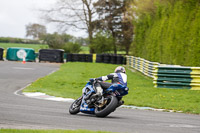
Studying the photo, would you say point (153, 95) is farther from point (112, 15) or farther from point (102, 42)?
point (112, 15)

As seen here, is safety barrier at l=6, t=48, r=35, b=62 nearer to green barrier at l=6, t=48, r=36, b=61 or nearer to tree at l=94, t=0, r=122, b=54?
green barrier at l=6, t=48, r=36, b=61

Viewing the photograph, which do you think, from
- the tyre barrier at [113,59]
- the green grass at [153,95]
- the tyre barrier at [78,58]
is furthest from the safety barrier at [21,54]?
the green grass at [153,95]

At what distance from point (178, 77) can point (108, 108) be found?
9.89m

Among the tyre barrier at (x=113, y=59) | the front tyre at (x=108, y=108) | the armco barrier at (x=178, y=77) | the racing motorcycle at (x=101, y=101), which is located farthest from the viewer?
the tyre barrier at (x=113, y=59)

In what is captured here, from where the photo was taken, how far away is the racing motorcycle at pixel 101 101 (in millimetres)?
10289

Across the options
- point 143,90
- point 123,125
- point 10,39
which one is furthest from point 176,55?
point 10,39

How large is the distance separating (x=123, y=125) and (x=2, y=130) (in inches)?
119

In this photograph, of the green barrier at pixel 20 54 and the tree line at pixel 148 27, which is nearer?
the tree line at pixel 148 27

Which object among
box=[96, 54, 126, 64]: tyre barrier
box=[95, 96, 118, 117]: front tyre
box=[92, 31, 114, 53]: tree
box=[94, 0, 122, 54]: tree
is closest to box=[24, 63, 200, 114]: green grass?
box=[95, 96, 118, 117]: front tyre

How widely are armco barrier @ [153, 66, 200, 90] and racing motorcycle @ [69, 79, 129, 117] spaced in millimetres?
9054

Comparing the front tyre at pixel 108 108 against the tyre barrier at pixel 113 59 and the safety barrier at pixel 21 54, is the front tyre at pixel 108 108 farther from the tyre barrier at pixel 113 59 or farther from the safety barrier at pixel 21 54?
the tyre barrier at pixel 113 59

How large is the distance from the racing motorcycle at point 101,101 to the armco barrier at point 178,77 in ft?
29.7

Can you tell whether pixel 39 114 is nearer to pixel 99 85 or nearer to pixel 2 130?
pixel 99 85

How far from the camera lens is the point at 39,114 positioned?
33.8 ft
